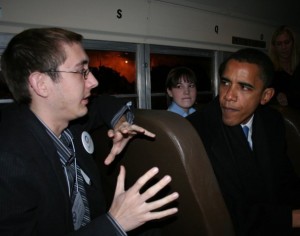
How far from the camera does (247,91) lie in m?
1.73

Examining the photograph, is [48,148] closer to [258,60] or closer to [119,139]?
[119,139]

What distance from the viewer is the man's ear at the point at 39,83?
133 centimetres

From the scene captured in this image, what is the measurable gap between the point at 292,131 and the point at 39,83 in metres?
1.81

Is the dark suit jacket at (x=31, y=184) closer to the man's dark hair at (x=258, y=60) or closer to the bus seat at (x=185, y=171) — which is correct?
the bus seat at (x=185, y=171)

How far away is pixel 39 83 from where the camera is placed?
4.41 ft

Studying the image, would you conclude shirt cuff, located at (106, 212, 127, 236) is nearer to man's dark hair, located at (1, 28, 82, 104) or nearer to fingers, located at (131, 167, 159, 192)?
fingers, located at (131, 167, 159, 192)

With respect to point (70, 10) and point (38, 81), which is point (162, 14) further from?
point (38, 81)

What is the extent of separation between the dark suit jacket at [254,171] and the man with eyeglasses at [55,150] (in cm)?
50

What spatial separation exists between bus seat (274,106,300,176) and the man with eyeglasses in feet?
4.14

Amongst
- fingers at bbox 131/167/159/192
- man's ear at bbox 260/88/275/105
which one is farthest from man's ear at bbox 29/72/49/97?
man's ear at bbox 260/88/275/105

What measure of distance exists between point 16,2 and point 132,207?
8.35 feet

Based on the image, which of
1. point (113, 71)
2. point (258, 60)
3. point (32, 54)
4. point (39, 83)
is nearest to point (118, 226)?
point (39, 83)

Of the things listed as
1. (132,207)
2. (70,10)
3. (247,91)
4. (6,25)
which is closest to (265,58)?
(247,91)

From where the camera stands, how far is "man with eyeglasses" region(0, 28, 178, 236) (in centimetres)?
105
